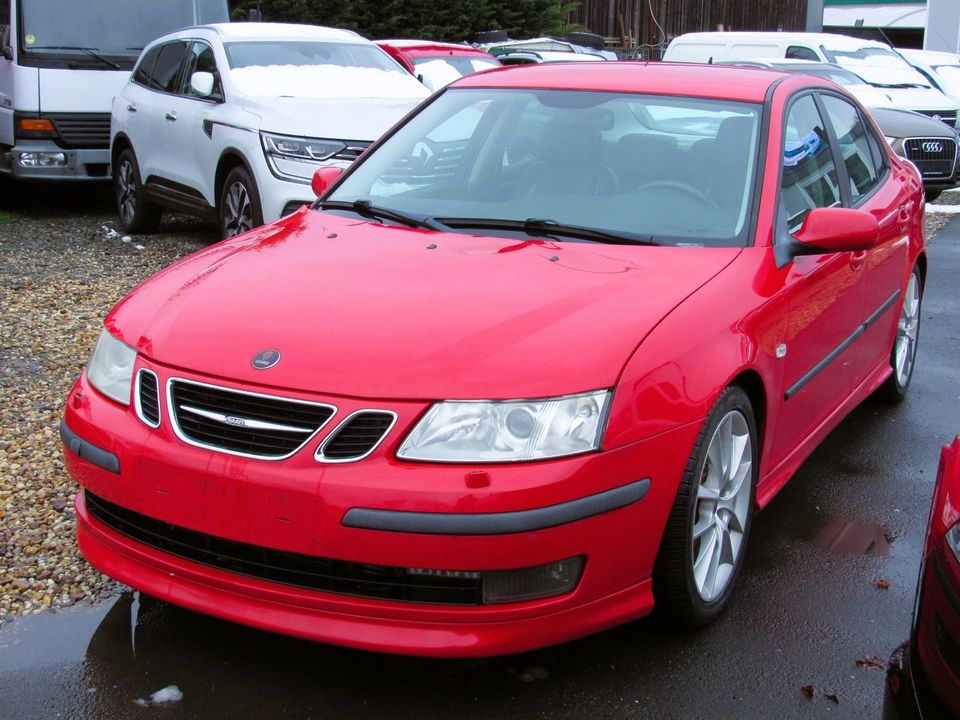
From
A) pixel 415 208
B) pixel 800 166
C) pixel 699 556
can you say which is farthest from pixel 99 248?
pixel 699 556

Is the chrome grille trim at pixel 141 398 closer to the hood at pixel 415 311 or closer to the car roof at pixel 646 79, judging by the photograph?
the hood at pixel 415 311

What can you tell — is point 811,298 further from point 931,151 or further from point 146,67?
point 931,151

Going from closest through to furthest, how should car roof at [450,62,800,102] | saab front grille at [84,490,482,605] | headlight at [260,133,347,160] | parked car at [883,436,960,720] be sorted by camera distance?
parked car at [883,436,960,720] → saab front grille at [84,490,482,605] → car roof at [450,62,800,102] → headlight at [260,133,347,160]

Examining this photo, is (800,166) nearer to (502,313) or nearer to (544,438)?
(502,313)

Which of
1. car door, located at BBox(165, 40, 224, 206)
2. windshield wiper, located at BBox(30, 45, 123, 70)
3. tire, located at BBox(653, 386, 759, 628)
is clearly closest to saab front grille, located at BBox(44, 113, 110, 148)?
windshield wiper, located at BBox(30, 45, 123, 70)

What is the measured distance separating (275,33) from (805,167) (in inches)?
230

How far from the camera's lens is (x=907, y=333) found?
5.57 metres

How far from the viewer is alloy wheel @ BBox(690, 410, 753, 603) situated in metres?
3.23

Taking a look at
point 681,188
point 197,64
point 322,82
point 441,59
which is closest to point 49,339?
point 322,82

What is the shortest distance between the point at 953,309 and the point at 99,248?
21.0 feet

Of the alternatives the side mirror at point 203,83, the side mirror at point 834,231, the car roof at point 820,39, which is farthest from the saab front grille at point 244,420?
the car roof at point 820,39

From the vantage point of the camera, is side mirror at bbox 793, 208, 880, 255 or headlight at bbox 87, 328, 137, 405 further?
side mirror at bbox 793, 208, 880, 255

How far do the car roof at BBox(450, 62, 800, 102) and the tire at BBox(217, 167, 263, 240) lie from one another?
3.28 m

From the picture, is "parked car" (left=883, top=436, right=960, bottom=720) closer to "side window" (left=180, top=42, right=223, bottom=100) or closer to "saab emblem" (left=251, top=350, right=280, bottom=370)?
"saab emblem" (left=251, top=350, right=280, bottom=370)
